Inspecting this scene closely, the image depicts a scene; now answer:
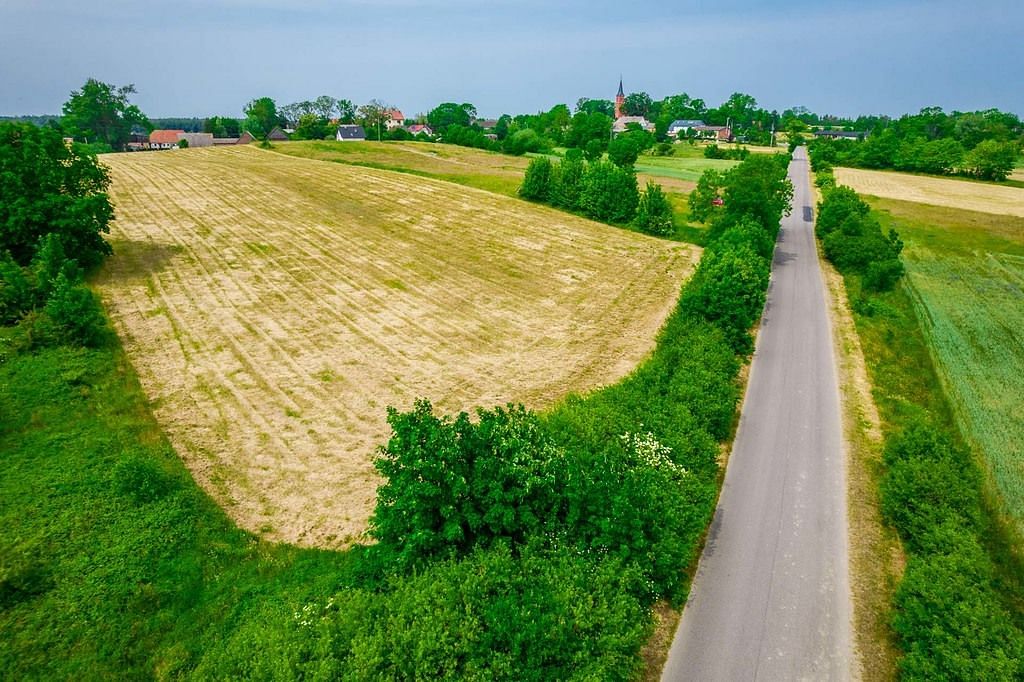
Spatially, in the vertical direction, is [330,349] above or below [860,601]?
above

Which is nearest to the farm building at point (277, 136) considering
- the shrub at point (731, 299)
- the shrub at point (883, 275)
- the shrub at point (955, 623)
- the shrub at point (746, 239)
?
the shrub at point (746, 239)

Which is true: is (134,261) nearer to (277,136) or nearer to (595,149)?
(595,149)

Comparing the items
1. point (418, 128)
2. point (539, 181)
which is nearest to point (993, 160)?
point (539, 181)

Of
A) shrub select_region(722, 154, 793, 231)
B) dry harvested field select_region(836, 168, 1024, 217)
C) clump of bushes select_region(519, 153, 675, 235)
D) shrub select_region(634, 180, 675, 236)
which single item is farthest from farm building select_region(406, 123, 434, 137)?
shrub select_region(722, 154, 793, 231)

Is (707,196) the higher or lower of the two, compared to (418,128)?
lower

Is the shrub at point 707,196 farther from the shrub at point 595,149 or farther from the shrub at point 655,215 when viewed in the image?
the shrub at point 595,149

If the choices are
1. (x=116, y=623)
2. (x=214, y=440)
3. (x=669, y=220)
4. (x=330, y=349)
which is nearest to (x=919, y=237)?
(x=669, y=220)

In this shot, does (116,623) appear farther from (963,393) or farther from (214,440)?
(963,393)
